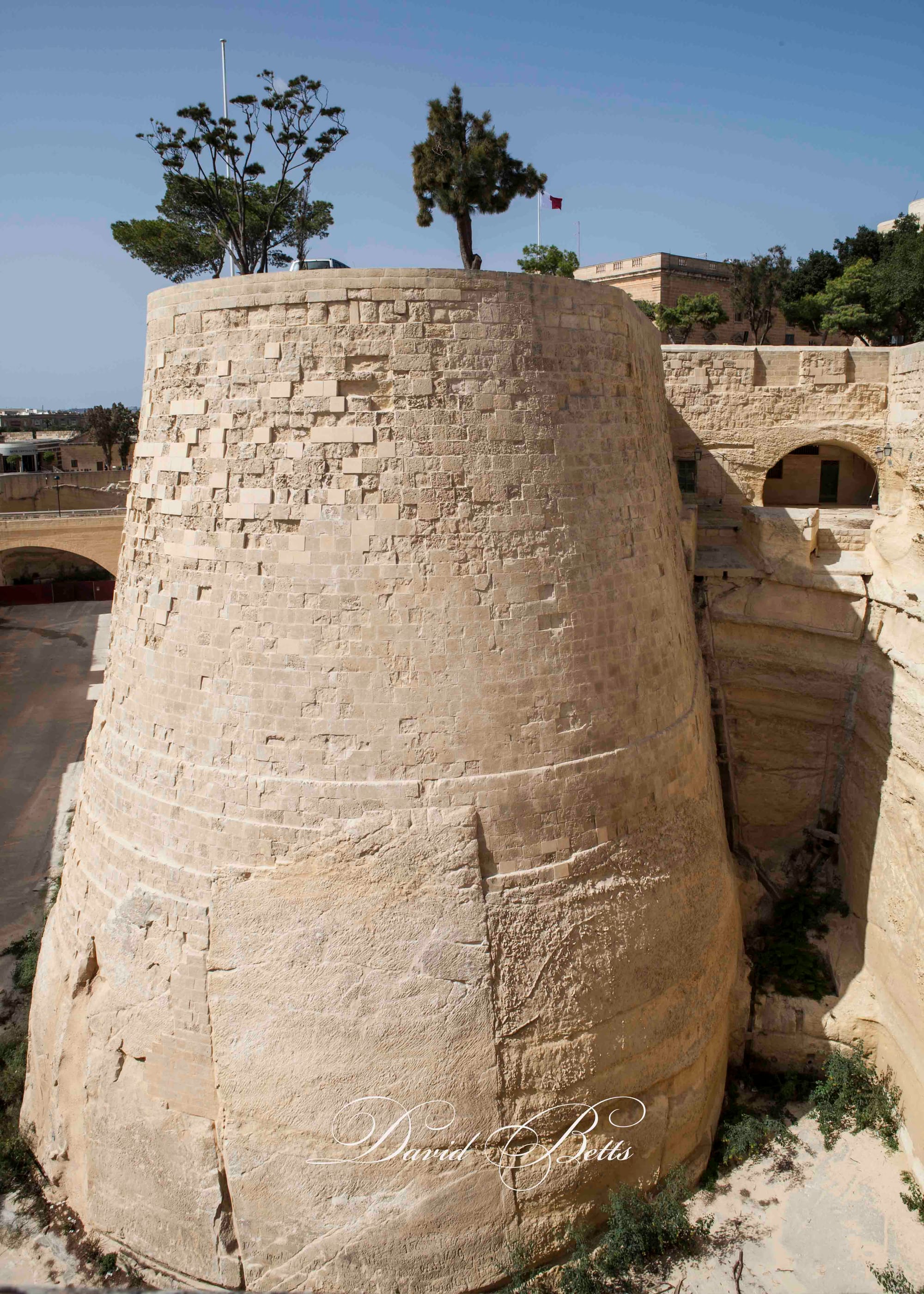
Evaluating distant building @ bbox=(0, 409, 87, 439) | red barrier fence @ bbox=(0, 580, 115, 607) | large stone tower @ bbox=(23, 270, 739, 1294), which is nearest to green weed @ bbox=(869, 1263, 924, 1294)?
large stone tower @ bbox=(23, 270, 739, 1294)

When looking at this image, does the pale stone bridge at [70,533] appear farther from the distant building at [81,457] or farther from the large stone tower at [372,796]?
the distant building at [81,457]

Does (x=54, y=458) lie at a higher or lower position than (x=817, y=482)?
higher

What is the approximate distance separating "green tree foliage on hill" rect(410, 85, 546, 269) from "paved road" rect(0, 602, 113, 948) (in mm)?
13835

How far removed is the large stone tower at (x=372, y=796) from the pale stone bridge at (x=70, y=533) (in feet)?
57.8

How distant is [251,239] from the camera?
25047mm

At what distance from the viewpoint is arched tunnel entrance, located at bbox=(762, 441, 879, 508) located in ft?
43.7

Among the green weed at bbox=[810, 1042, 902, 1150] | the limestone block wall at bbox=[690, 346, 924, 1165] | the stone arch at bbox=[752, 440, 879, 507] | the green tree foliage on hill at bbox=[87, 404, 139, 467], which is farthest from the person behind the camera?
the green tree foliage on hill at bbox=[87, 404, 139, 467]

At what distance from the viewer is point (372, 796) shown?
621 centimetres

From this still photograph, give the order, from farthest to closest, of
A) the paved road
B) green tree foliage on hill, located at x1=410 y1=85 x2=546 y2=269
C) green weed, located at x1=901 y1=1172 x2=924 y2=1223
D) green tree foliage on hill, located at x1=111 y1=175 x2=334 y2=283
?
green tree foliage on hill, located at x1=111 y1=175 x2=334 y2=283 < green tree foliage on hill, located at x1=410 y1=85 x2=546 y2=269 < the paved road < green weed, located at x1=901 y1=1172 x2=924 y2=1223

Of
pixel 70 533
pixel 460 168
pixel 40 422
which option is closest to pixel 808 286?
pixel 460 168

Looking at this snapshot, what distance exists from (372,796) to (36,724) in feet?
48.9

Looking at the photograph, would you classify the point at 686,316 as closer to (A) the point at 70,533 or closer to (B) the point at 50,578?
(A) the point at 70,533

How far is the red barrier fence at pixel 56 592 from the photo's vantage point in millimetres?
29781

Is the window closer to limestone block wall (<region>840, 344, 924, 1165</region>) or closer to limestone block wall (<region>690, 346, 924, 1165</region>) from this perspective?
limestone block wall (<region>690, 346, 924, 1165</region>)
